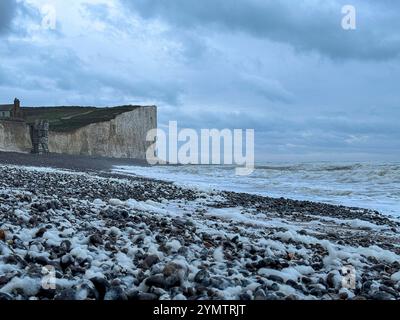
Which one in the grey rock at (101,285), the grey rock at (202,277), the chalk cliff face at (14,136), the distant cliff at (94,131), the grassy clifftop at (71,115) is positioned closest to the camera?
the grey rock at (101,285)

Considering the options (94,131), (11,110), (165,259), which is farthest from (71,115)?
(165,259)

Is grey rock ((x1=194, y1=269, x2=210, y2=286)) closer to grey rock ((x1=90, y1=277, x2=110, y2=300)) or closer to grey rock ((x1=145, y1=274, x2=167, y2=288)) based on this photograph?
grey rock ((x1=145, y1=274, x2=167, y2=288))

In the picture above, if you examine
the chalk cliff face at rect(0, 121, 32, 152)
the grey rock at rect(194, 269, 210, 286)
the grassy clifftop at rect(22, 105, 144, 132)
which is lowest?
the grey rock at rect(194, 269, 210, 286)

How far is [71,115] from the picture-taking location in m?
61.1

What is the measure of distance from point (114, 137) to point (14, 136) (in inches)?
726

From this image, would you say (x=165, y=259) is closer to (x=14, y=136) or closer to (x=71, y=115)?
(x=14, y=136)

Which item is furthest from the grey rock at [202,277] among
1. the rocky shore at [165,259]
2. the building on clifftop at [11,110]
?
the building on clifftop at [11,110]

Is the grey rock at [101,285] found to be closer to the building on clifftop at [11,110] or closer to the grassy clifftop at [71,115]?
the building on clifftop at [11,110]

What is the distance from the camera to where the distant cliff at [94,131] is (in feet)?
123

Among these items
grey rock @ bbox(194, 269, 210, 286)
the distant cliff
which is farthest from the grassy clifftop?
grey rock @ bbox(194, 269, 210, 286)

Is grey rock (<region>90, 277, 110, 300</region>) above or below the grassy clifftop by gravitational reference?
below

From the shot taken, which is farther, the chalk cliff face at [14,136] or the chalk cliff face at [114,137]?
the chalk cliff face at [114,137]

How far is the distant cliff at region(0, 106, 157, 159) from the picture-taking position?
123 feet
